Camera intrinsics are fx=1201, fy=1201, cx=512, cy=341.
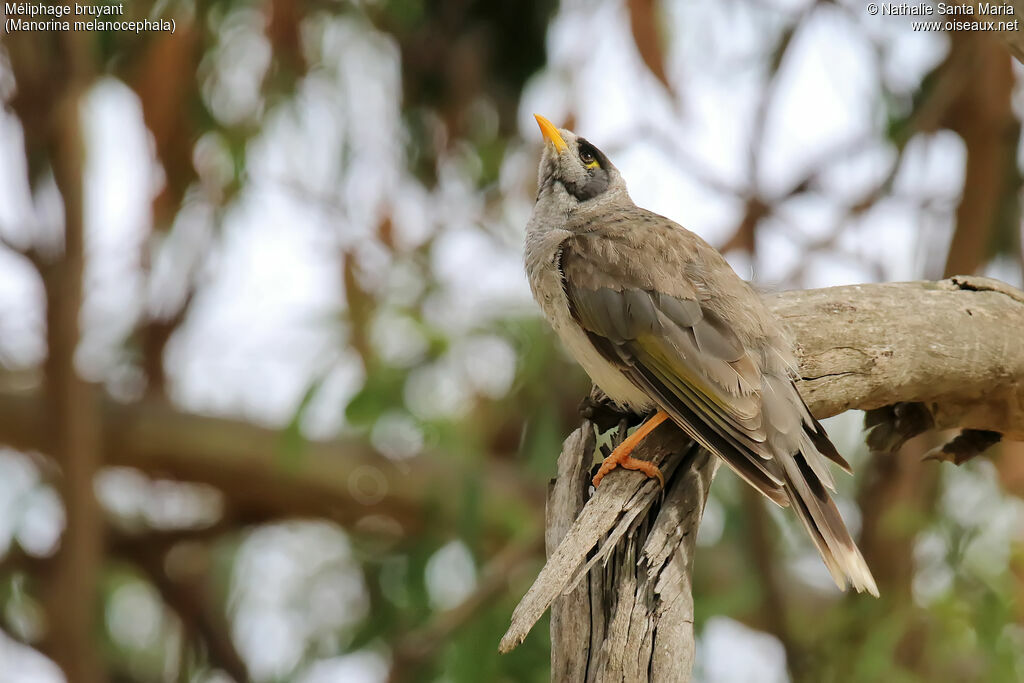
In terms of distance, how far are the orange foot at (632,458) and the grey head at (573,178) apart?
1271mm

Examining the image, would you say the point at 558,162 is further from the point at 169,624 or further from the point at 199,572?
the point at 169,624

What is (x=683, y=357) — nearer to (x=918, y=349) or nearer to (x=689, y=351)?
(x=689, y=351)

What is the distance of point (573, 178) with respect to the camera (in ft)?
14.7

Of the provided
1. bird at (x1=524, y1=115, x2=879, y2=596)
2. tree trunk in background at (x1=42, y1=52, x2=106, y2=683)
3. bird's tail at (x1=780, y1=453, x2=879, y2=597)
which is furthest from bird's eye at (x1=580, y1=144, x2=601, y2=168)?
tree trunk in background at (x1=42, y1=52, x2=106, y2=683)

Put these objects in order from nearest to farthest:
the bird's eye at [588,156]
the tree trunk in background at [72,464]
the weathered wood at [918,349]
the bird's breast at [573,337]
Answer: the weathered wood at [918,349] → the bird's breast at [573,337] → the bird's eye at [588,156] → the tree trunk in background at [72,464]

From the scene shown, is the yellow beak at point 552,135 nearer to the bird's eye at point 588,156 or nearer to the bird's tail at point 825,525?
the bird's eye at point 588,156

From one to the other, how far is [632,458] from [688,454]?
25 centimetres

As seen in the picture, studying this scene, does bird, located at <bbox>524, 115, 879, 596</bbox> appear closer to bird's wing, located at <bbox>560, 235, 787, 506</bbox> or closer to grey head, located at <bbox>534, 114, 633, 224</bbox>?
bird's wing, located at <bbox>560, 235, 787, 506</bbox>

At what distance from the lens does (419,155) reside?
252 inches

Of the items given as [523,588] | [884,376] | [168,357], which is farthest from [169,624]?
[884,376]

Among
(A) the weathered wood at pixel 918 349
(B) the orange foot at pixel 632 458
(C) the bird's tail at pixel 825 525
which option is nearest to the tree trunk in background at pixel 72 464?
(B) the orange foot at pixel 632 458

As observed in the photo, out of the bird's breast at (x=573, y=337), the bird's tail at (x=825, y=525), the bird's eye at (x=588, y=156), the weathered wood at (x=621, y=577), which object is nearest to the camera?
the weathered wood at (x=621, y=577)

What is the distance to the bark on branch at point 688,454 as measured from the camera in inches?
104

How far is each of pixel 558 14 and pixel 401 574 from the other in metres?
2.92
